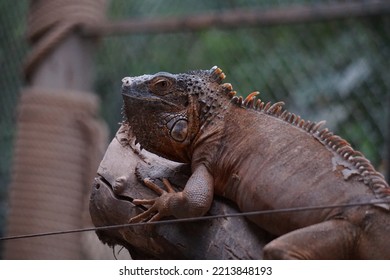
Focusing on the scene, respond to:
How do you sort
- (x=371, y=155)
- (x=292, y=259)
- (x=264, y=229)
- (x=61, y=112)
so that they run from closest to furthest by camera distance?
(x=292, y=259), (x=264, y=229), (x=371, y=155), (x=61, y=112)

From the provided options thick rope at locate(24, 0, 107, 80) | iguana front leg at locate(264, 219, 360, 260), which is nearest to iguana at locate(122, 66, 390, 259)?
iguana front leg at locate(264, 219, 360, 260)

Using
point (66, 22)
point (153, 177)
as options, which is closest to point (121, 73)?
point (66, 22)

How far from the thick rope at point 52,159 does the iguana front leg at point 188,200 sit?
1.52 metres

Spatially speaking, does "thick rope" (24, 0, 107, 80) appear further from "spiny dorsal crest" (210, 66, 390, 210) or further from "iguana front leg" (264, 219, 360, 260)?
"iguana front leg" (264, 219, 360, 260)

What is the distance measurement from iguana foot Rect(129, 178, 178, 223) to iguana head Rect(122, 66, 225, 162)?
0.24ft

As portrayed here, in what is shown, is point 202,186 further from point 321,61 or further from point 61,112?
point 321,61

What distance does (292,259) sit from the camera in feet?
4.48

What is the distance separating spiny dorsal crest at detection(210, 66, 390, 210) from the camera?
1.46 m

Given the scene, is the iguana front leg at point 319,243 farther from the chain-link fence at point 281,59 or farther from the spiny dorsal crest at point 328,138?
the chain-link fence at point 281,59

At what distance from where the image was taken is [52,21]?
3.31 metres

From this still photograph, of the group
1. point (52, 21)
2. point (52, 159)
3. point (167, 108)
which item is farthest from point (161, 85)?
point (52, 21)

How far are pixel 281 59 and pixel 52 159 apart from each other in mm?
1073

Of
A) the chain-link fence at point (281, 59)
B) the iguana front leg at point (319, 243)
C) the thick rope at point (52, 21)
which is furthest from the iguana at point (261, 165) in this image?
the thick rope at point (52, 21)

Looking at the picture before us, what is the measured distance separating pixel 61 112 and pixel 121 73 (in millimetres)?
474
